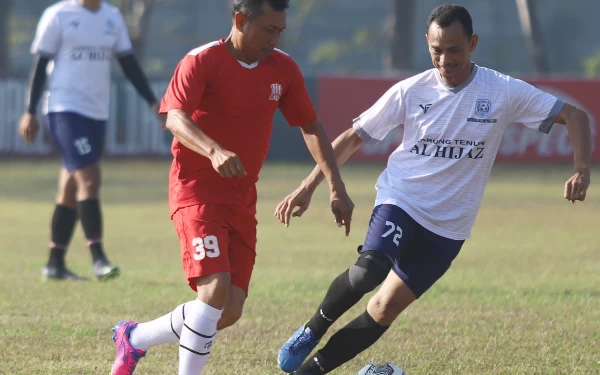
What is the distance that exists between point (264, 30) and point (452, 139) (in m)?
1.16

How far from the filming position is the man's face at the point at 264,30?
546 cm

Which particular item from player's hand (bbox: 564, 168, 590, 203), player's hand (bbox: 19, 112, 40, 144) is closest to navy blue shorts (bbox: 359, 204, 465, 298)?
player's hand (bbox: 564, 168, 590, 203)

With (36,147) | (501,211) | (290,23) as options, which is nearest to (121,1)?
(290,23)

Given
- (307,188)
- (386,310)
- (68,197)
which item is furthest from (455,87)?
(68,197)

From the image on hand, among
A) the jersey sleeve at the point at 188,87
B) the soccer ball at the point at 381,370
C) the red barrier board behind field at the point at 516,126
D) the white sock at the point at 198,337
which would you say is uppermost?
the jersey sleeve at the point at 188,87

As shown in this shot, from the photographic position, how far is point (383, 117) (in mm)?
6156

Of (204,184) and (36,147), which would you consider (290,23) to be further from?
(204,184)

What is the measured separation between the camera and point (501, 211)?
55.7 feet

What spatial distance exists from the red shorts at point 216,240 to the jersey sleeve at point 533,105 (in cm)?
149

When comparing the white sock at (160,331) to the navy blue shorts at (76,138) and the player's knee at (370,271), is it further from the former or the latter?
the navy blue shorts at (76,138)

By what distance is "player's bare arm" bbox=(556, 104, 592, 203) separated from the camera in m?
5.80

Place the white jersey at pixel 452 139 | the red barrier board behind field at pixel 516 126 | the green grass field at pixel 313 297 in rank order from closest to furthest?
the white jersey at pixel 452 139 < the green grass field at pixel 313 297 < the red barrier board behind field at pixel 516 126

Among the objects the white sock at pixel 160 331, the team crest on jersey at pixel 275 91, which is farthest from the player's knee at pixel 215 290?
the team crest on jersey at pixel 275 91

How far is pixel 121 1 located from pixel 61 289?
38795 mm
